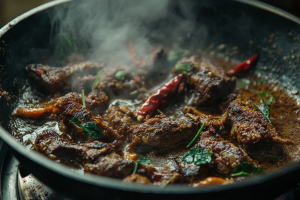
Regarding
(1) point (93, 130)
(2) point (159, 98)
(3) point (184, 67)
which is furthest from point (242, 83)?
(1) point (93, 130)

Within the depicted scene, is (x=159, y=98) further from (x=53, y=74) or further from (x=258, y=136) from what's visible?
(x=53, y=74)

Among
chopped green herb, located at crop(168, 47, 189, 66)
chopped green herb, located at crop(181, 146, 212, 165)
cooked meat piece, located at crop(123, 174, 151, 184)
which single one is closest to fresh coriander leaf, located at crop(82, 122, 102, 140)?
cooked meat piece, located at crop(123, 174, 151, 184)

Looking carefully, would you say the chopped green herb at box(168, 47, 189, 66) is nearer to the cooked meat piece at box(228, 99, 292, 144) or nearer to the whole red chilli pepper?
the whole red chilli pepper

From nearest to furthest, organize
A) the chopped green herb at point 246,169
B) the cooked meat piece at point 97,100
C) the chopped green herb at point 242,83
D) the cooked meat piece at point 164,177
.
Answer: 1. the cooked meat piece at point 164,177
2. the chopped green herb at point 246,169
3. the cooked meat piece at point 97,100
4. the chopped green herb at point 242,83

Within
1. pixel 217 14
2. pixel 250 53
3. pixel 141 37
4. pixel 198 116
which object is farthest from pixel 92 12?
pixel 250 53

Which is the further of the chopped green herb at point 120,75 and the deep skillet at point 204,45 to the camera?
the chopped green herb at point 120,75

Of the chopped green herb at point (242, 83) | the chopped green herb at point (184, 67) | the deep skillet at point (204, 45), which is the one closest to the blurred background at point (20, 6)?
the deep skillet at point (204, 45)

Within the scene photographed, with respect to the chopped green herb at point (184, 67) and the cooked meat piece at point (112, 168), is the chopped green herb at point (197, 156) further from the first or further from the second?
the chopped green herb at point (184, 67)
